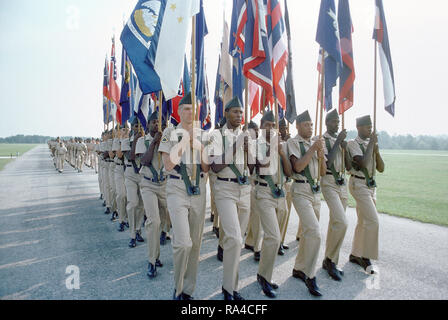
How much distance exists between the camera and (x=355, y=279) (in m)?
4.62

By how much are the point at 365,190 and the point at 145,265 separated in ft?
13.6

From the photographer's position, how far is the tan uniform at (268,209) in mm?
4195

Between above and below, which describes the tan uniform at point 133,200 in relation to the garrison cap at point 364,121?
below

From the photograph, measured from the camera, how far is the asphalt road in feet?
13.6

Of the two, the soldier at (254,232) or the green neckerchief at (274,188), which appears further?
the soldier at (254,232)

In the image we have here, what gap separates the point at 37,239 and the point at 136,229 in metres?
2.29

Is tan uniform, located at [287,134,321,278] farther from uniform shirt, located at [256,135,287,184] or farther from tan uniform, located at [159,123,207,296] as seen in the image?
tan uniform, located at [159,123,207,296]

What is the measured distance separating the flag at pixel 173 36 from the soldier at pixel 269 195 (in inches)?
73.6

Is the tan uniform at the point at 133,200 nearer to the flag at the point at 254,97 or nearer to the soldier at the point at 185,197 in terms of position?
the soldier at the point at 185,197

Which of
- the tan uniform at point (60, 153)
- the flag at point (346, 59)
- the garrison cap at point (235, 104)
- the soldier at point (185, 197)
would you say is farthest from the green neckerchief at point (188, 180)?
the tan uniform at point (60, 153)

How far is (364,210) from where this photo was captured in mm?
5160
